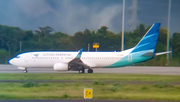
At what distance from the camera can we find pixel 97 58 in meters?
28.2

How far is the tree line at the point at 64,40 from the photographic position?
3984 cm

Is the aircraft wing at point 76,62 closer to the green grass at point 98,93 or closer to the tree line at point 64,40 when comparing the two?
the green grass at point 98,93

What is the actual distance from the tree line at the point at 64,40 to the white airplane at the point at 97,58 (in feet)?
36.8

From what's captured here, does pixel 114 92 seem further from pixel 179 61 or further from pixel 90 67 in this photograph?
pixel 179 61

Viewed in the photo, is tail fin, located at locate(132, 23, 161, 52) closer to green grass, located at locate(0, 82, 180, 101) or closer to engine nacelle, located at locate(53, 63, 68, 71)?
engine nacelle, located at locate(53, 63, 68, 71)

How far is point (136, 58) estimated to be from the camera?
90.0 feet

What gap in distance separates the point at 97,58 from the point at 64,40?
14.1m

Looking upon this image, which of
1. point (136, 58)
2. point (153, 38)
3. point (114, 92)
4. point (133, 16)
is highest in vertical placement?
point (133, 16)

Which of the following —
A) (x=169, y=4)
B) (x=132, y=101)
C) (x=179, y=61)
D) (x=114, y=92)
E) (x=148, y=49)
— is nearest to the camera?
(x=132, y=101)

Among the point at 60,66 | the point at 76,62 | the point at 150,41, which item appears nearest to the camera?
the point at 60,66

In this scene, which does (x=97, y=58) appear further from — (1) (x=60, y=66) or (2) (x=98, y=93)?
(2) (x=98, y=93)

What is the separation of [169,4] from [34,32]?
72.2 feet

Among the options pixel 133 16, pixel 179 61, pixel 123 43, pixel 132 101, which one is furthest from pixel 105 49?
pixel 132 101

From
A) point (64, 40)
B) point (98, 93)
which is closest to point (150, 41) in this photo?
point (98, 93)
